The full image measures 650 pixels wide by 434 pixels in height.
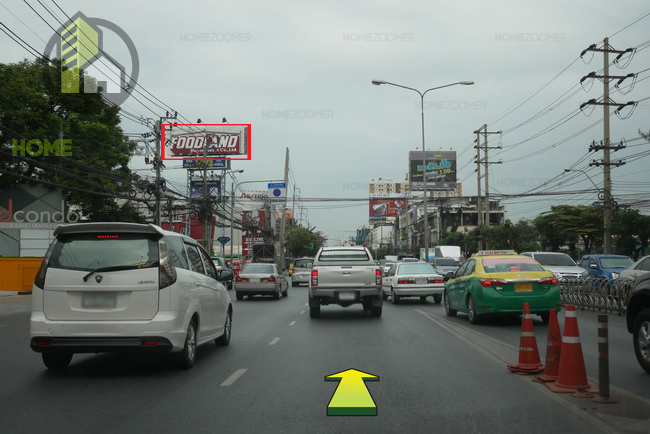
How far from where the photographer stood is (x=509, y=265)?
46.4ft

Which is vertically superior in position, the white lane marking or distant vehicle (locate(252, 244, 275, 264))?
distant vehicle (locate(252, 244, 275, 264))

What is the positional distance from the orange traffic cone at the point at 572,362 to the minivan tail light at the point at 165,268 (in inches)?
186

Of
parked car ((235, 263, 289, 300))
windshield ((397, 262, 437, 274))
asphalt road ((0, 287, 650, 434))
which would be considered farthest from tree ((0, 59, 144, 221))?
asphalt road ((0, 287, 650, 434))

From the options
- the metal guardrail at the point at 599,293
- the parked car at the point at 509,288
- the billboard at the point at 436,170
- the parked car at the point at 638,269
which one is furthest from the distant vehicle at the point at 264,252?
the parked car at the point at 509,288

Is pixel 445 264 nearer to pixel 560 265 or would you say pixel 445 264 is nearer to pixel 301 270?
pixel 301 270

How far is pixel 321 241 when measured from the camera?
388 feet

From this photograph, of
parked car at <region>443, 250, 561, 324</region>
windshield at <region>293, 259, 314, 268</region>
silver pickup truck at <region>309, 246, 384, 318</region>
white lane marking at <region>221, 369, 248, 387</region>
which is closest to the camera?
white lane marking at <region>221, 369, 248, 387</region>

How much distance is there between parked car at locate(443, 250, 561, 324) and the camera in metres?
13.5

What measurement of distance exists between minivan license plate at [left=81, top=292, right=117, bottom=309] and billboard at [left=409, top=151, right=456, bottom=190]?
82.7 meters

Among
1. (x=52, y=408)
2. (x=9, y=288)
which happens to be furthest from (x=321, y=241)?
(x=52, y=408)

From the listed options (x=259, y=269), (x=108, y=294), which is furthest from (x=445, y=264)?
(x=108, y=294)

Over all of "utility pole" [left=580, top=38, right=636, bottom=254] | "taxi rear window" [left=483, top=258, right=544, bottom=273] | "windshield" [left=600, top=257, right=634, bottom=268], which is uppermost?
"utility pole" [left=580, top=38, right=636, bottom=254]

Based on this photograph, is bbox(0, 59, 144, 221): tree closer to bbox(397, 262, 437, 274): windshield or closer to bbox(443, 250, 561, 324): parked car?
bbox(397, 262, 437, 274): windshield

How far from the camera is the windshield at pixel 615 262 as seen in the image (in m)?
24.8
